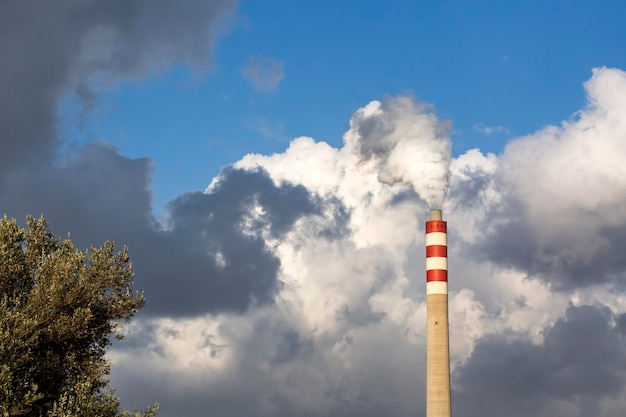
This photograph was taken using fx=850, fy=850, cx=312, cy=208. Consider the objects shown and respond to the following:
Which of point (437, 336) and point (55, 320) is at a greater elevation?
point (437, 336)

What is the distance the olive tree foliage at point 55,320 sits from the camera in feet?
115

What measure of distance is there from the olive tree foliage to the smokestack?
158 ft

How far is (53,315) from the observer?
37125mm

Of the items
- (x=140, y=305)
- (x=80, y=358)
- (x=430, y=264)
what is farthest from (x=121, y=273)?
(x=430, y=264)

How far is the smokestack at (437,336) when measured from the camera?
275 feet

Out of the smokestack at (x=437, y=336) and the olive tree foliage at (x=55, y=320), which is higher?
the smokestack at (x=437, y=336)

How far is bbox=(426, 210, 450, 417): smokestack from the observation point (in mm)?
83812

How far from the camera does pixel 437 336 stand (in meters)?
83.8

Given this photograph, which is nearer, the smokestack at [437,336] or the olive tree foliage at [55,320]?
the olive tree foliage at [55,320]

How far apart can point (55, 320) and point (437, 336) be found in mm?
52969

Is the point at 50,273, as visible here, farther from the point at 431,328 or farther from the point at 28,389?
the point at 431,328

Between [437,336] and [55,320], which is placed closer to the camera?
[55,320]

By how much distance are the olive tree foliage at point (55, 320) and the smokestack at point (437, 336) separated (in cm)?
4811

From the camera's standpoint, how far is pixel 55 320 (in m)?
37.0
